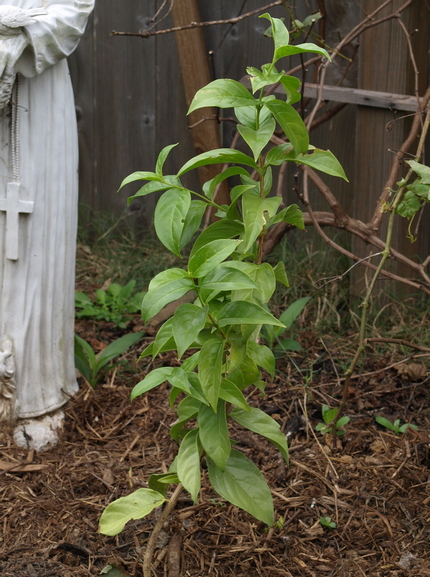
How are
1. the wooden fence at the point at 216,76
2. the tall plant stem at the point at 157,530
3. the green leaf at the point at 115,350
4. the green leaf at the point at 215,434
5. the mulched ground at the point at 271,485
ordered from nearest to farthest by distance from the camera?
the green leaf at the point at 215,434 → the tall plant stem at the point at 157,530 → the mulched ground at the point at 271,485 → the green leaf at the point at 115,350 → the wooden fence at the point at 216,76

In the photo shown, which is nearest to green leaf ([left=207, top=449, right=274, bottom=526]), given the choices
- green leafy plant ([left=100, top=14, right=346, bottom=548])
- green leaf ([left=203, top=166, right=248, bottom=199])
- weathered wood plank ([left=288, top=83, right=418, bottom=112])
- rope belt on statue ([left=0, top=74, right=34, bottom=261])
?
green leafy plant ([left=100, top=14, right=346, bottom=548])

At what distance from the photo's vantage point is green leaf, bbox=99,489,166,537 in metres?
1.90

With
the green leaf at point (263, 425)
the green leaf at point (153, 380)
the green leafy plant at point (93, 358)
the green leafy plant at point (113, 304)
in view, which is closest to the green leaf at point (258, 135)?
the green leaf at point (153, 380)

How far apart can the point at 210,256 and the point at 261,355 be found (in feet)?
1.13

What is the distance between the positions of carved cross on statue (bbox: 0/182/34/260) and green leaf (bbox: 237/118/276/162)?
1.25 m

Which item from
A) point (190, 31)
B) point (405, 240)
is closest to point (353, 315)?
point (405, 240)

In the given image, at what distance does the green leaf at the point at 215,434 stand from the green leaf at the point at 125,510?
0.24 metres

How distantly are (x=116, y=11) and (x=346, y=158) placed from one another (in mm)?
1718

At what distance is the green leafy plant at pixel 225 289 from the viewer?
166 cm

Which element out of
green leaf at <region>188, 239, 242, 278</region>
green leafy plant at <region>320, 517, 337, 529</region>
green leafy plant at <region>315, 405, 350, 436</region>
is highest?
green leaf at <region>188, 239, 242, 278</region>

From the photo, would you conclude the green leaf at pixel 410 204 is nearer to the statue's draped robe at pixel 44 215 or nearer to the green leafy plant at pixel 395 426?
the green leafy plant at pixel 395 426

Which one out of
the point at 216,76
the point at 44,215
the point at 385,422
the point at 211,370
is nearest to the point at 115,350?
the point at 44,215

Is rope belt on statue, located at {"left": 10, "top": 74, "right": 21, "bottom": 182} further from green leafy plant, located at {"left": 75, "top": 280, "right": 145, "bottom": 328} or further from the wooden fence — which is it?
the wooden fence

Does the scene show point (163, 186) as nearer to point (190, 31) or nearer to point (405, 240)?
point (405, 240)
